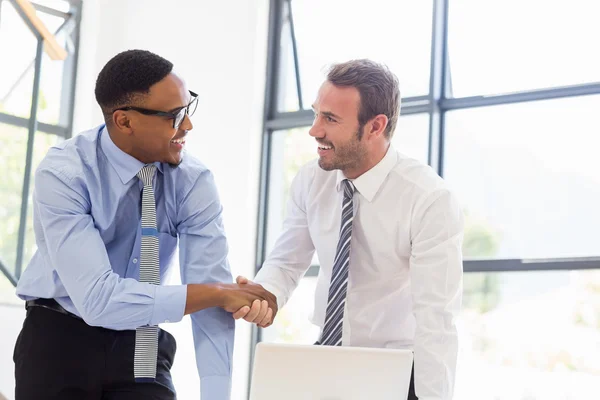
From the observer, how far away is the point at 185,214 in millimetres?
2732

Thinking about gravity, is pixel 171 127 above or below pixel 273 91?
below

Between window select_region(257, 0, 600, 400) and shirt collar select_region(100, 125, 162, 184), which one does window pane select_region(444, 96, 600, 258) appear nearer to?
window select_region(257, 0, 600, 400)

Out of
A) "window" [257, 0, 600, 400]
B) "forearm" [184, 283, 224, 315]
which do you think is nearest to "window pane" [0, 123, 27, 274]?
"window" [257, 0, 600, 400]

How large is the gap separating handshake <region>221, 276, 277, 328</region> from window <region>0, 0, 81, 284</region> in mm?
2939

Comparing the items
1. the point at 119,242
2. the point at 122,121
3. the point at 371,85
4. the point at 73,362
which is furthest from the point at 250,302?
the point at 371,85

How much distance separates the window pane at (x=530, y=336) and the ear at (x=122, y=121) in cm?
274

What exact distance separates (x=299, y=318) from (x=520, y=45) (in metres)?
2.08

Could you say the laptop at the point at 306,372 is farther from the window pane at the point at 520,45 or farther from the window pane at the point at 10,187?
the window pane at the point at 10,187

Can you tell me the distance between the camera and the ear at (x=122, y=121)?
265cm

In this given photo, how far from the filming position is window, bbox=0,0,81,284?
548 centimetres

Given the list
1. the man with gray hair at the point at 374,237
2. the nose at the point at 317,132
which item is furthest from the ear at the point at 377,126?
the nose at the point at 317,132

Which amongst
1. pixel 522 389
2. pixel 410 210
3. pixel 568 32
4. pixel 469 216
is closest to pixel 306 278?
pixel 469 216

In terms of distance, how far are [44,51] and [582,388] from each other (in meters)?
3.88

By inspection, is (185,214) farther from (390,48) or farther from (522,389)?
(390,48)
